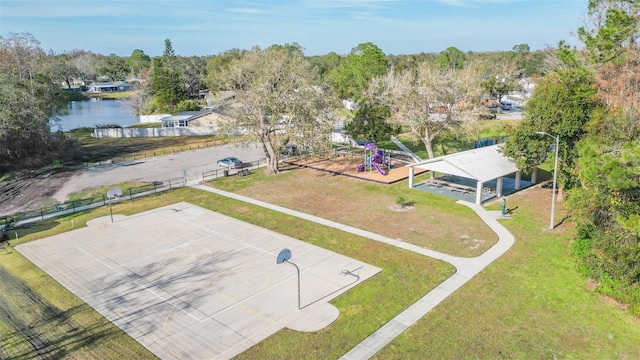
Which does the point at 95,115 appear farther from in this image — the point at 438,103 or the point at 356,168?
the point at 438,103

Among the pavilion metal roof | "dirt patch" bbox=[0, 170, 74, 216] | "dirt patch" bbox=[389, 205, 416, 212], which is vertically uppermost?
the pavilion metal roof

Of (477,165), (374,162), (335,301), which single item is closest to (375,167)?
(374,162)

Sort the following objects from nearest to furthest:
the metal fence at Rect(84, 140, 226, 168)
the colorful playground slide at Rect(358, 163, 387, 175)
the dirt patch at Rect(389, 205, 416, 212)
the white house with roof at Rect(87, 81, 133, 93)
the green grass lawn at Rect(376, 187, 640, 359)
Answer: the green grass lawn at Rect(376, 187, 640, 359) < the dirt patch at Rect(389, 205, 416, 212) < the colorful playground slide at Rect(358, 163, 387, 175) < the metal fence at Rect(84, 140, 226, 168) < the white house with roof at Rect(87, 81, 133, 93)

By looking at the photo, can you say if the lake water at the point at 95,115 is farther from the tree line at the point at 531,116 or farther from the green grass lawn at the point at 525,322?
the green grass lawn at the point at 525,322

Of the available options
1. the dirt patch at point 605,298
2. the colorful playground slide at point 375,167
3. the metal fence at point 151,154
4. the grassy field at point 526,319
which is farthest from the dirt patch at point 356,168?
the dirt patch at point 605,298

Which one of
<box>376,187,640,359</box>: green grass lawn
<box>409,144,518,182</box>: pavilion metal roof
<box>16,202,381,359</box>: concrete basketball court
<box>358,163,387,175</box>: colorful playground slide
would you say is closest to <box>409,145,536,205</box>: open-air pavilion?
<box>409,144,518,182</box>: pavilion metal roof

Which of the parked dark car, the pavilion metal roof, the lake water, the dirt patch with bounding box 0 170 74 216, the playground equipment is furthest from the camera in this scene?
the lake water

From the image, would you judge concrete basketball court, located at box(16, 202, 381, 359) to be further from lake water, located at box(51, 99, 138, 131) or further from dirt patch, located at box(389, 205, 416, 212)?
lake water, located at box(51, 99, 138, 131)
